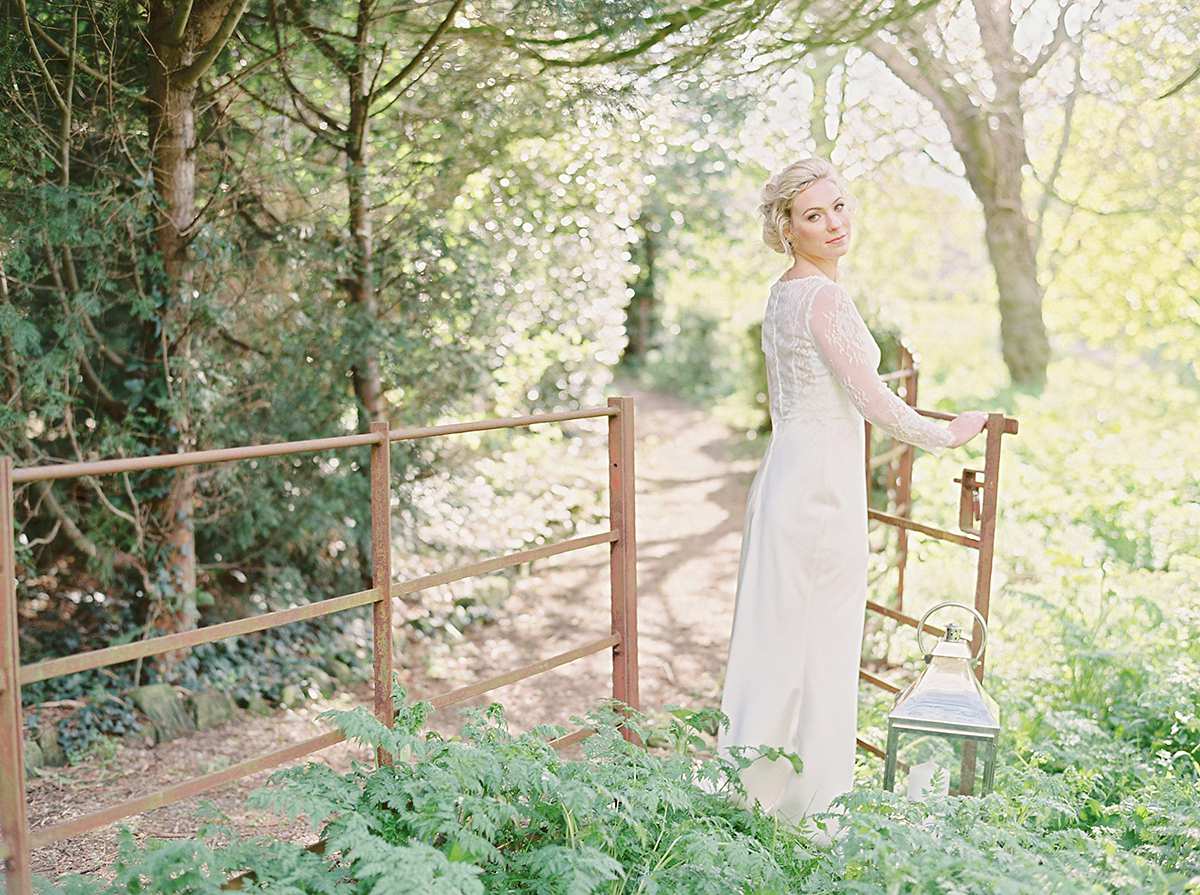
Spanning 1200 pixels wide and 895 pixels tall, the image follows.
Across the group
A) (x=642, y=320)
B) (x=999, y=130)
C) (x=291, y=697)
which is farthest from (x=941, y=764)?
(x=642, y=320)

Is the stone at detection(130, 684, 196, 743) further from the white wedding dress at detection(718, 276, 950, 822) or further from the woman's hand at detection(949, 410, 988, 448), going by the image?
the woman's hand at detection(949, 410, 988, 448)

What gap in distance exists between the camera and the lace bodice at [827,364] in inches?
115

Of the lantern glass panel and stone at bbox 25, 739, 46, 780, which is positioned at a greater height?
the lantern glass panel

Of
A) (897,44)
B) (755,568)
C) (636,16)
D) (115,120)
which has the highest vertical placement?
(897,44)

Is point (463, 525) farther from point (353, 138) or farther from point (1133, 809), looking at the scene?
point (1133, 809)

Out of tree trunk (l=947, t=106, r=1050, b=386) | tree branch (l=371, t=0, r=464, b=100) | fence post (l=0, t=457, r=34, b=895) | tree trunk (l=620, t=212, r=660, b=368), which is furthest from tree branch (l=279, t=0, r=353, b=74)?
tree trunk (l=620, t=212, r=660, b=368)

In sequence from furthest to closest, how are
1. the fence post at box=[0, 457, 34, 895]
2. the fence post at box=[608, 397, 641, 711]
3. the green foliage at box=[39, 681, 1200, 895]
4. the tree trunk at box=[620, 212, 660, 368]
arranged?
1. the tree trunk at box=[620, 212, 660, 368]
2. the fence post at box=[608, 397, 641, 711]
3. the green foliage at box=[39, 681, 1200, 895]
4. the fence post at box=[0, 457, 34, 895]

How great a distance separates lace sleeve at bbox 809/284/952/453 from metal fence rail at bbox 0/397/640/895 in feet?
2.33

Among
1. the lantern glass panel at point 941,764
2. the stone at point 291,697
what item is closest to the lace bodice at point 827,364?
the lantern glass panel at point 941,764

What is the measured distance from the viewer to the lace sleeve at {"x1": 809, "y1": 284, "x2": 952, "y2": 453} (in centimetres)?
293

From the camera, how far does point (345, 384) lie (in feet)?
17.6

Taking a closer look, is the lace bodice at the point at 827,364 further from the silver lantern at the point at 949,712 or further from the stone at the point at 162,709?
the stone at the point at 162,709

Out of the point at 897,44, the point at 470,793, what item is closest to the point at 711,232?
the point at 897,44

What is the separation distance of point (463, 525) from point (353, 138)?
7.91 feet
